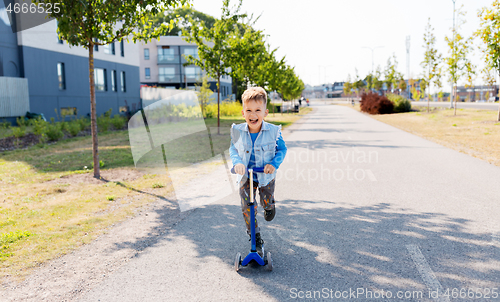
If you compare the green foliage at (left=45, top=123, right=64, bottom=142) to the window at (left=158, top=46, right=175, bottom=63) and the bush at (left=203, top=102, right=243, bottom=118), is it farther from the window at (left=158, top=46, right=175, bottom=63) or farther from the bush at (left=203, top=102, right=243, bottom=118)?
the window at (left=158, top=46, right=175, bottom=63)

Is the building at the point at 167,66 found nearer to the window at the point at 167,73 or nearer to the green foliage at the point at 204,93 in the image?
the window at the point at 167,73

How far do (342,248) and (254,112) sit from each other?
1.80 meters

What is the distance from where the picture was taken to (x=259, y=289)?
3336 millimetres

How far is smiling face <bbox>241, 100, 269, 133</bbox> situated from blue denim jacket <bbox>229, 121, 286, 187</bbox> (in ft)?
0.23

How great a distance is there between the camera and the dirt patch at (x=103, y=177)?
8016 millimetres

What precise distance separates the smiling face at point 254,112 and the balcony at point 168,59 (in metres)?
59.9

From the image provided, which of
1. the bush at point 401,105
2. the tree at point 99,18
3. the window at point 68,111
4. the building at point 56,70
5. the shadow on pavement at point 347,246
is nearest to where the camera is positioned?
the shadow on pavement at point 347,246

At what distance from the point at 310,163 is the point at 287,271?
6619mm

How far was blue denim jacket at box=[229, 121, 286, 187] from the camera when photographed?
3783 millimetres

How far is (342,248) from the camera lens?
166 inches

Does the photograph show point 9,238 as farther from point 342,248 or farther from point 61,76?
point 61,76

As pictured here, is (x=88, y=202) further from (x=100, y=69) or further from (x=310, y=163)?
(x=100, y=69)

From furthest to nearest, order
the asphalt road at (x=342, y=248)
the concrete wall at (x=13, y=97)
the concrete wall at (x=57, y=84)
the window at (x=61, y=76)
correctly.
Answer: the window at (x=61, y=76), the concrete wall at (x=57, y=84), the concrete wall at (x=13, y=97), the asphalt road at (x=342, y=248)

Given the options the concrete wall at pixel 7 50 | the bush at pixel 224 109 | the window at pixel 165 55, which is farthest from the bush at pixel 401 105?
the window at pixel 165 55
